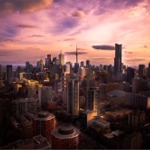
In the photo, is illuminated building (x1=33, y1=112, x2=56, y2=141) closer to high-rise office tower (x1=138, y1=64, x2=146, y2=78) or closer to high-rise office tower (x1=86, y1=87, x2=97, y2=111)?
high-rise office tower (x1=86, y1=87, x2=97, y2=111)

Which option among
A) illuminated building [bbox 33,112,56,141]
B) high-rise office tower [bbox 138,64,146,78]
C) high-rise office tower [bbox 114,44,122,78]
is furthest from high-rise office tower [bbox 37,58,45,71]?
illuminated building [bbox 33,112,56,141]

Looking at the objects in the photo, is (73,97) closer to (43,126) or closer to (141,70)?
(43,126)

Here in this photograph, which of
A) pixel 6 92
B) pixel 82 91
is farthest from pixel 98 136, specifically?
pixel 6 92

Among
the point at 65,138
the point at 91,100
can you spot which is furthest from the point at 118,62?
the point at 65,138

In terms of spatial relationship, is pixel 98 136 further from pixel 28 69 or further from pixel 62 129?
pixel 28 69

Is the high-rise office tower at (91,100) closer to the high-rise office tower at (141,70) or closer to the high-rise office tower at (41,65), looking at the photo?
the high-rise office tower at (141,70)

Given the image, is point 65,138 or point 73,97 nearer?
point 65,138

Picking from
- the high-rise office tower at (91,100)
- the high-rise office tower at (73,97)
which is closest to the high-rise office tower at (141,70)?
the high-rise office tower at (91,100)

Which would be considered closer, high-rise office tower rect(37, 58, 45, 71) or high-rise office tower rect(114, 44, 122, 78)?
high-rise office tower rect(114, 44, 122, 78)
